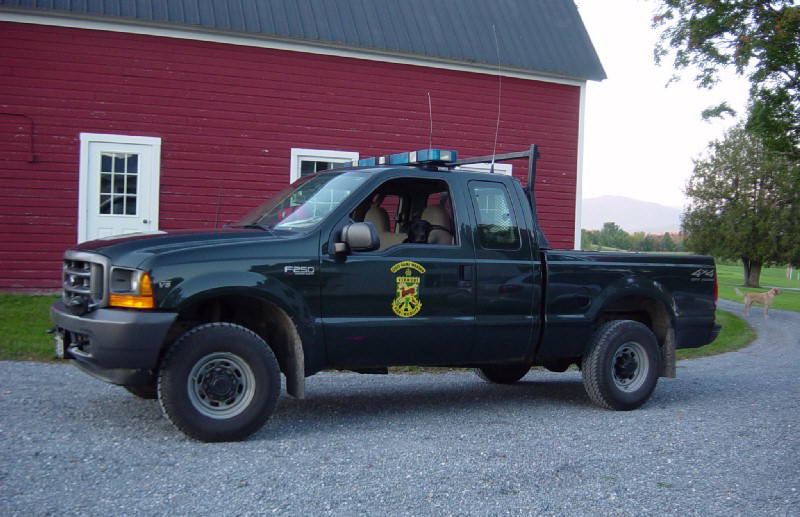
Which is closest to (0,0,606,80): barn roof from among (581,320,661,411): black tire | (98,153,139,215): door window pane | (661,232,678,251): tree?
(98,153,139,215): door window pane

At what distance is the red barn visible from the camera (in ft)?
43.1

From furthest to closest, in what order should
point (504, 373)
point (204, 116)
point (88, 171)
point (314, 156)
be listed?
point (314, 156) < point (204, 116) < point (88, 171) < point (504, 373)

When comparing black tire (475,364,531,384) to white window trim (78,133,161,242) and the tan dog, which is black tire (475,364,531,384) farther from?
the tan dog

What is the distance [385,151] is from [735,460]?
10.9 metres

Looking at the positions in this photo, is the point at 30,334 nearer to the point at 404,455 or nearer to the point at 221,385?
the point at 221,385

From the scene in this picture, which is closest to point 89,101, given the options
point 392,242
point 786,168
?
point 392,242

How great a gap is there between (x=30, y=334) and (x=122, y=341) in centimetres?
570

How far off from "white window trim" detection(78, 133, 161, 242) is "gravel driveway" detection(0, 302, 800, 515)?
6062 millimetres

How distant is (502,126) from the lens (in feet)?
52.6

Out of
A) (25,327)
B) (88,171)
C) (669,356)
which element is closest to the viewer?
(669,356)

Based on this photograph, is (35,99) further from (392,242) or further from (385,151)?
(392,242)

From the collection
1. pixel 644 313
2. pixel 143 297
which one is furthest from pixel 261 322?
pixel 644 313

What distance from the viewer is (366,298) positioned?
5836 mm

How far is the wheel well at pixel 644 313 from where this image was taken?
733 centimetres
